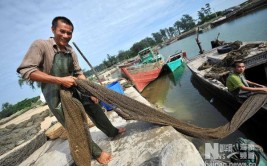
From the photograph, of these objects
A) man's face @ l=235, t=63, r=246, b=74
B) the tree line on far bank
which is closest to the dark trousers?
man's face @ l=235, t=63, r=246, b=74

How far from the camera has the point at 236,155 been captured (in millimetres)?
2752

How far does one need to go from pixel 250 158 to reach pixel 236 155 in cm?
18

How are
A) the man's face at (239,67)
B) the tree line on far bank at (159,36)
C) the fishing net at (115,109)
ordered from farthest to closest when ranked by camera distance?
1. the tree line on far bank at (159,36)
2. the man's face at (239,67)
3. the fishing net at (115,109)

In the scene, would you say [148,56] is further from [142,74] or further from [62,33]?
[62,33]

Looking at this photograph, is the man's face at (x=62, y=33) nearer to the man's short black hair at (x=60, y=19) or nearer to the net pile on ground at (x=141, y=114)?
the man's short black hair at (x=60, y=19)

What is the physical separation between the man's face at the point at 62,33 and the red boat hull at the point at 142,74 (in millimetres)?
13548

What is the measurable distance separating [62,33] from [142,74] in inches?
584

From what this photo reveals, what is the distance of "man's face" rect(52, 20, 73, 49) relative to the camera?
2.62 metres

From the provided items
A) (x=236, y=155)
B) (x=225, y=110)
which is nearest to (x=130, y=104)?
(x=236, y=155)

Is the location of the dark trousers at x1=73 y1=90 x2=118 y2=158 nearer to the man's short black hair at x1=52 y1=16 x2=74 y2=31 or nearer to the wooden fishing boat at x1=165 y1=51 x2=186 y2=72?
the man's short black hair at x1=52 y1=16 x2=74 y2=31

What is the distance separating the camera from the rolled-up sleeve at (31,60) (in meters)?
2.44

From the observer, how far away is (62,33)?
8.75ft

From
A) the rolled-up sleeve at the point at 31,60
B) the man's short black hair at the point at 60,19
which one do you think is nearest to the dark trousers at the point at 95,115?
the rolled-up sleeve at the point at 31,60

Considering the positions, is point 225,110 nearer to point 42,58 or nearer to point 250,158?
point 250,158
